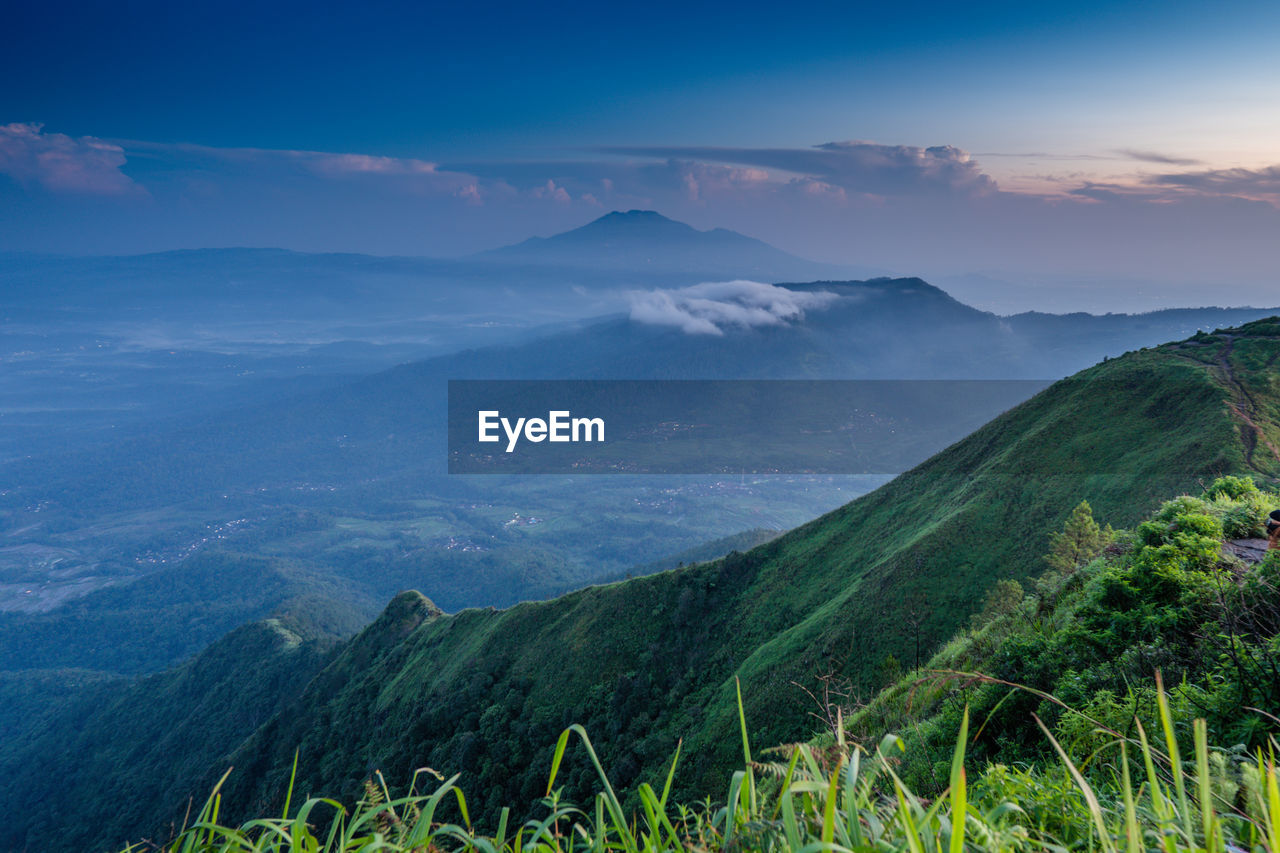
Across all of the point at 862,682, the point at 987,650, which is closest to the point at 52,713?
the point at 862,682

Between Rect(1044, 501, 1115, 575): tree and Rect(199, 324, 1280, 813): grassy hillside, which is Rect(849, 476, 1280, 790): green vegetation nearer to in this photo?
Rect(1044, 501, 1115, 575): tree

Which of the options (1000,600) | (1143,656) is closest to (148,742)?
(1000,600)

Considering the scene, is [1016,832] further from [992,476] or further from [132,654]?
[132,654]

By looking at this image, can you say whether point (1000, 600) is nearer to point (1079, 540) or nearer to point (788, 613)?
point (1079, 540)

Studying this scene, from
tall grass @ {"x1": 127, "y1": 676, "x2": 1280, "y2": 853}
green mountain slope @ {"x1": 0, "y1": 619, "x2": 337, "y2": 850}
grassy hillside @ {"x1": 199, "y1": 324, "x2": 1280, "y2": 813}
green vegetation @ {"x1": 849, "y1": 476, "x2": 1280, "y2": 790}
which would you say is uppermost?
tall grass @ {"x1": 127, "y1": 676, "x2": 1280, "y2": 853}

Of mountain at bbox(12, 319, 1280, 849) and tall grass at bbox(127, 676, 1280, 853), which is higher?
tall grass at bbox(127, 676, 1280, 853)

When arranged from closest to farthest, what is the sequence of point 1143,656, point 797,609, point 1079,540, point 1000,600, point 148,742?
point 1143,656
point 1079,540
point 1000,600
point 797,609
point 148,742

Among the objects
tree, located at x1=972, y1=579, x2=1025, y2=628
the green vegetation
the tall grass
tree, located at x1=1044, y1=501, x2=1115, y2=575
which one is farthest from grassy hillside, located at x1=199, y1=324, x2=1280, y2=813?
the tall grass

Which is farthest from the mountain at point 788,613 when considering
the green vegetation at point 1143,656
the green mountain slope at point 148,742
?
the green mountain slope at point 148,742

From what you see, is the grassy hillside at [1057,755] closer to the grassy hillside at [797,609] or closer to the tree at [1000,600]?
the tree at [1000,600]
